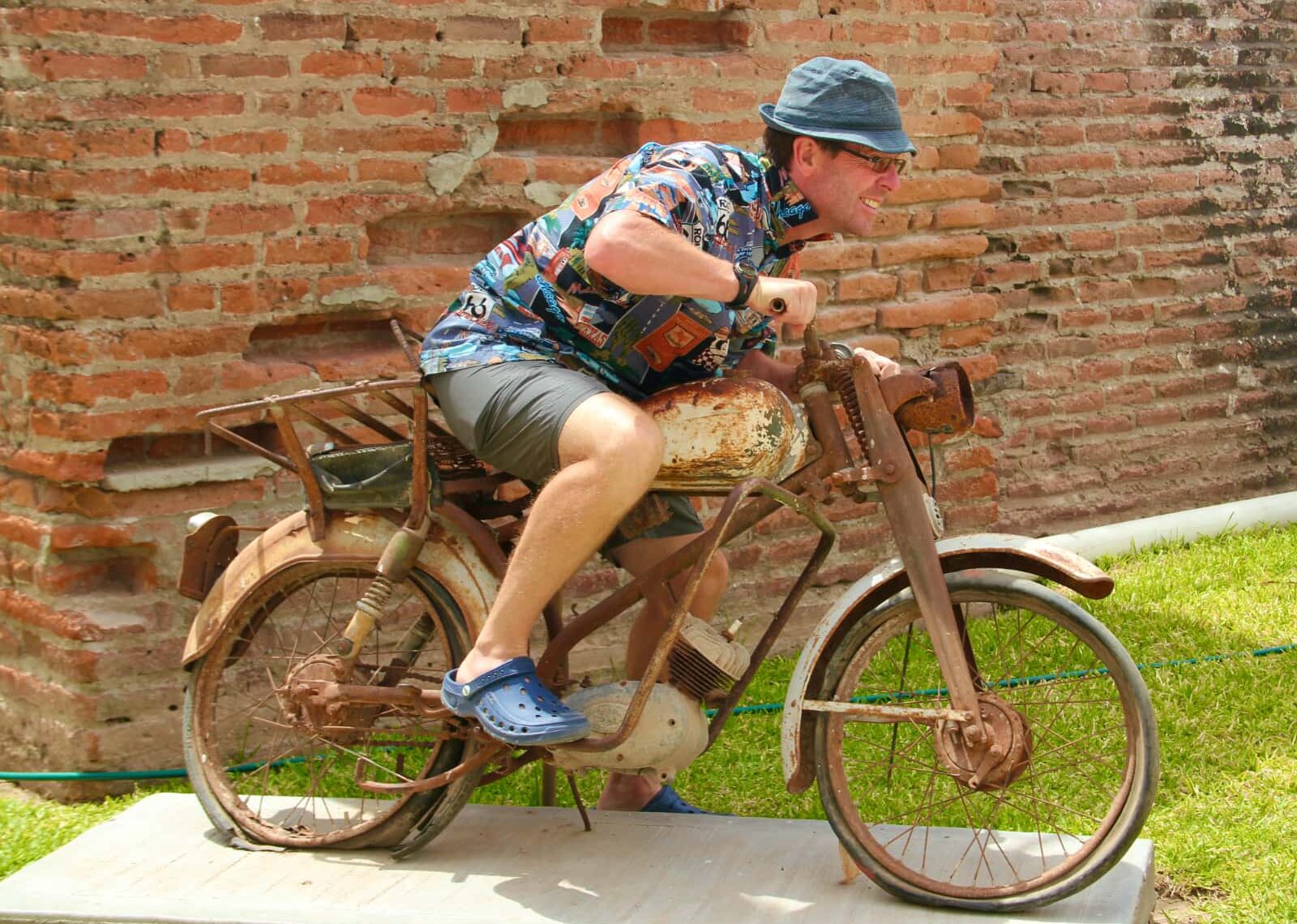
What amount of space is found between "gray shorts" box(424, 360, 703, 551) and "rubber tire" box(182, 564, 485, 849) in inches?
16.3

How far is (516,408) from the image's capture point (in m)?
3.46

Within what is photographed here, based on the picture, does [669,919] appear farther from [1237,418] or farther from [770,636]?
[1237,418]

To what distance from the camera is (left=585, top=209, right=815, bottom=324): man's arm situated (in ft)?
10.6

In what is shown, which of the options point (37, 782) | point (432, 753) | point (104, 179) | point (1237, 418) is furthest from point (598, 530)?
point (1237, 418)

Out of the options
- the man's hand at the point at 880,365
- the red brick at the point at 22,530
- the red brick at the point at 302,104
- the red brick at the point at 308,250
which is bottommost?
the red brick at the point at 22,530

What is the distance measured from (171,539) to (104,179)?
1024 mm

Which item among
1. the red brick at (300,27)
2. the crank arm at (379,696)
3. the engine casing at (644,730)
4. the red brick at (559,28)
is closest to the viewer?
the engine casing at (644,730)

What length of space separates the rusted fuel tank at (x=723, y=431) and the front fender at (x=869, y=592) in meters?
0.35

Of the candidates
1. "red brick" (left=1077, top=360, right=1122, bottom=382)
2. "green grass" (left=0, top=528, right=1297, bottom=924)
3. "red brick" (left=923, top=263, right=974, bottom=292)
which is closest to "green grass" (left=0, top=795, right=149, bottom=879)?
"green grass" (left=0, top=528, right=1297, bottom=924)

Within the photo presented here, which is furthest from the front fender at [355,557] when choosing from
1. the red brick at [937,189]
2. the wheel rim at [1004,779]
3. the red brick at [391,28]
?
the red brick at [937,189]

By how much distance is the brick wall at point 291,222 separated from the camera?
415 centimetres

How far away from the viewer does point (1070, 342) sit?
6.48 m

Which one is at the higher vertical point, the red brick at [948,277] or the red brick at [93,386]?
the red brick at [948,277]

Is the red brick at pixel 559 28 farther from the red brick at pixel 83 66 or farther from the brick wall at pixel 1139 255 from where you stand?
the brick wall at pixel 1139 255
